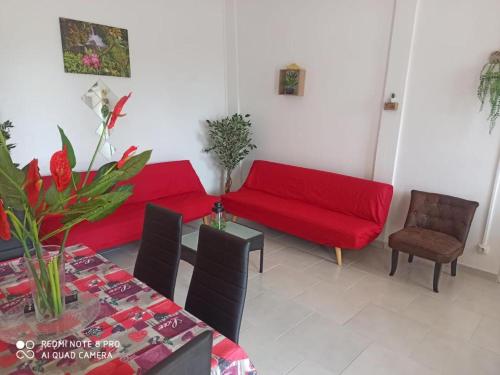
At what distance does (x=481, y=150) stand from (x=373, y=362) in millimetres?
1973

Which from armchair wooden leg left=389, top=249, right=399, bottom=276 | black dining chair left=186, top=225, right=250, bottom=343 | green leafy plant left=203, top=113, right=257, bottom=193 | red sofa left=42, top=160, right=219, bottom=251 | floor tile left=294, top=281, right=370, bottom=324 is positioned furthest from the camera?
green leafy plant left=203, top=113, right=257, bottom=193

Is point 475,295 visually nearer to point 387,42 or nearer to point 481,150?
point 481,150

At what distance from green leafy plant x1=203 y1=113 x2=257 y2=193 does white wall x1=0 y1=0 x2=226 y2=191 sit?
0.27 meters

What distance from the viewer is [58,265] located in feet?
3.71

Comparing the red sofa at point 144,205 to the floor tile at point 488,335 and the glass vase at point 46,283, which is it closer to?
the glass vase at point 46,283

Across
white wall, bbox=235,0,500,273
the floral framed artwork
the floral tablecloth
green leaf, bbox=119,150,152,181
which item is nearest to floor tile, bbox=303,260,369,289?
white wall, bbox=235,0,500,273

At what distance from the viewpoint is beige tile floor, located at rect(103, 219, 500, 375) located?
196 cm

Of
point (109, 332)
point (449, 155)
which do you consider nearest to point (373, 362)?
point (109, 332)

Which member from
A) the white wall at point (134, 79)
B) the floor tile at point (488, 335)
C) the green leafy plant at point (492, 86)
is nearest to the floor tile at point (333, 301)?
the floor tile at point (488, 335)

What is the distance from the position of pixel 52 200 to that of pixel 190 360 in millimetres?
602

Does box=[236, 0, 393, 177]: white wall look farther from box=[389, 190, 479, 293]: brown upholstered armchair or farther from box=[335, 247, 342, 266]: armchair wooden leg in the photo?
box=[335, 247, 342, 266]: armchair wooden leg

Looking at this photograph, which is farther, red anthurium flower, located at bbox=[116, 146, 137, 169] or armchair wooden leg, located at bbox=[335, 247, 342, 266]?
armchair wooden leg, located at bbox=[335, 247, 342, 266]

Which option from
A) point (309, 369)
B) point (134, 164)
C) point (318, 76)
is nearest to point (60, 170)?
point (134, 164)

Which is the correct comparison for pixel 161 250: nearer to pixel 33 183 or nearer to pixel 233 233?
pixel 33 183
